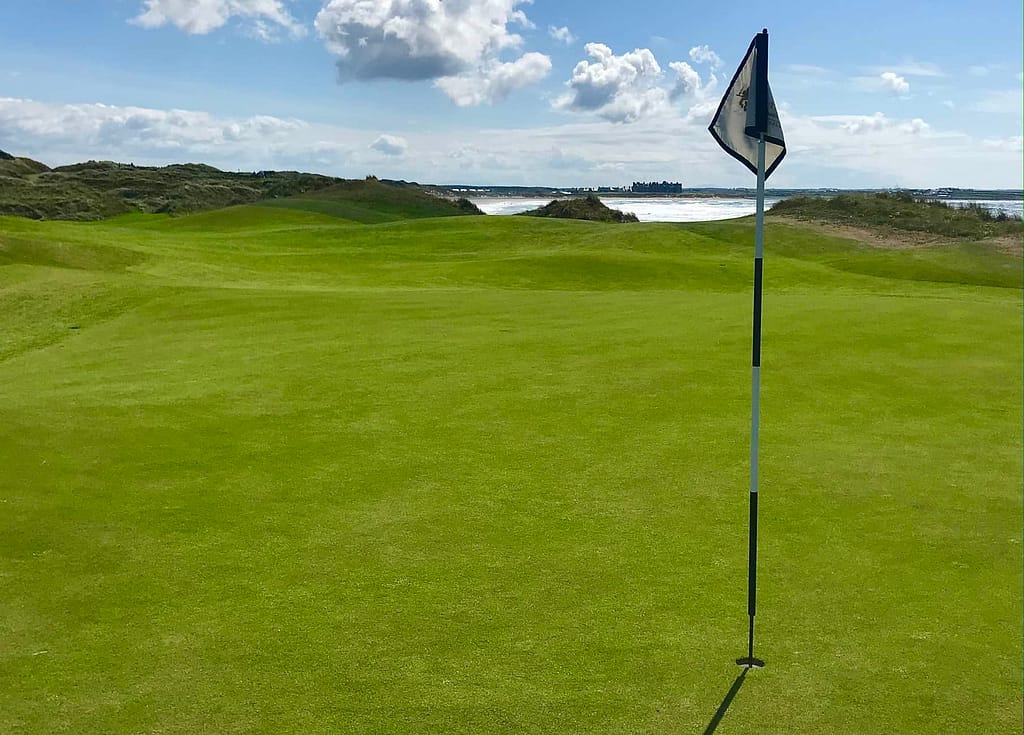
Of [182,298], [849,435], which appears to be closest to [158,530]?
[849,435]

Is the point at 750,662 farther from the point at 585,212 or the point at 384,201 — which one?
the point at 384,201

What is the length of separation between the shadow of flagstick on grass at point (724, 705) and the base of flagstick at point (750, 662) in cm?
5

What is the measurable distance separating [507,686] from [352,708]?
92cm

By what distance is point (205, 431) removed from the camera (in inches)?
416

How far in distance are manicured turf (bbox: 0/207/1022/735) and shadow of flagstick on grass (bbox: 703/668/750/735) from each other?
0.14ft

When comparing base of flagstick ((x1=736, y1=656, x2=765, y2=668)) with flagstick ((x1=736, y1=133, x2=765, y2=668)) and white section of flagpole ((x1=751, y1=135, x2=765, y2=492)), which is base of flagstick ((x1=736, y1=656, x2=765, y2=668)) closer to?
flagstick ((x1=736, y1=133, x2=765, y2=668))

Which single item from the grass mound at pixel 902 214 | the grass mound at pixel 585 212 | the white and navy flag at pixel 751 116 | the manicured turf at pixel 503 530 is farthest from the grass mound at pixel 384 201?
the white and navy flag at pixel 751 116

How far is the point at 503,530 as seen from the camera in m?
7.63

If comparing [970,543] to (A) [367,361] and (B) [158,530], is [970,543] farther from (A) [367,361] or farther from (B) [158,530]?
(A) [367,361]

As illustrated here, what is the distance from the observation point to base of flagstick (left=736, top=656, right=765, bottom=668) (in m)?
5.58

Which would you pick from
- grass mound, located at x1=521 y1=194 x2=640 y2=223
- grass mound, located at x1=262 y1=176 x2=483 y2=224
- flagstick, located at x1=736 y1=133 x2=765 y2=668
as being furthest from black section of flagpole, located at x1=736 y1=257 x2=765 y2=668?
grass mound, located at x1=521 y1=194 x2=640 y2=223

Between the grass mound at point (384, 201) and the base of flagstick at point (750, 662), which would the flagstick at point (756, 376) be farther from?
the grass mound at point (384, 201)

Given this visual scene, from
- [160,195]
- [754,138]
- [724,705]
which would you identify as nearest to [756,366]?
[754,138]

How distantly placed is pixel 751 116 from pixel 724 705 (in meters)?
3.65
